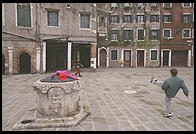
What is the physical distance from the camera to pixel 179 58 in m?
30.4

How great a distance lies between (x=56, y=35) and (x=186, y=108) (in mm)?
14790

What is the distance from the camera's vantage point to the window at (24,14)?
17.2 meters

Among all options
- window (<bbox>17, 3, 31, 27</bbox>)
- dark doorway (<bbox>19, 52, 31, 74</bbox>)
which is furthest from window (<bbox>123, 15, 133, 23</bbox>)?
dark doorway (<bbox>19, 52, 31, 74</bbox>)

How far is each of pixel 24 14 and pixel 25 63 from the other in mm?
4448

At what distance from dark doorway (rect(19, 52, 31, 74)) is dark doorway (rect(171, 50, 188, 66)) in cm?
2155

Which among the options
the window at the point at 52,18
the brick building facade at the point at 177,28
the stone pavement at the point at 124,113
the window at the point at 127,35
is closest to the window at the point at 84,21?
the window at the point at 52,18

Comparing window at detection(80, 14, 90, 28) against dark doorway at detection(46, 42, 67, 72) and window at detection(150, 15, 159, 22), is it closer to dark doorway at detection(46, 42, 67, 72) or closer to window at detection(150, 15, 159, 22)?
dark doorway at detection(46, 42, 67, 72)

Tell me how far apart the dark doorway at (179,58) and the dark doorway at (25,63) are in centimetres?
2155

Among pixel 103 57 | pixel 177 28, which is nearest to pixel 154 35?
pixel 177 28

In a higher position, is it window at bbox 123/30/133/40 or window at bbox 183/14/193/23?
window at bbox 183/14/193/23

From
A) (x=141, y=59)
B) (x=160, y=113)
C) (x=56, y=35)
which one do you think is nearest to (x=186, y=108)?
(x=160, y=113)

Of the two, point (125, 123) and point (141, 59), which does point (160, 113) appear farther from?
point (141, 59)

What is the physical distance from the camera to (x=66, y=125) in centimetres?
497

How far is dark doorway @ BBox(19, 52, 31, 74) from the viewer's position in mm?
18188
